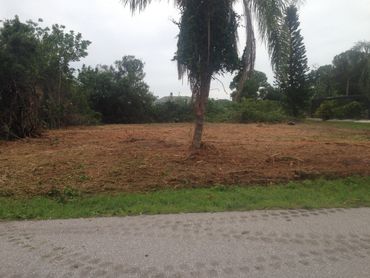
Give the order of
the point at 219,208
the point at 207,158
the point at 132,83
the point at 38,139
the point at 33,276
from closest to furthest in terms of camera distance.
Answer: the point at 33,276, the point at 219,208, the point at 207,158, the point at 38,139, the point at 132,83

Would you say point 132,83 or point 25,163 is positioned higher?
point 132,83

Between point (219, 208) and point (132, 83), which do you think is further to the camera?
point (132, 83)

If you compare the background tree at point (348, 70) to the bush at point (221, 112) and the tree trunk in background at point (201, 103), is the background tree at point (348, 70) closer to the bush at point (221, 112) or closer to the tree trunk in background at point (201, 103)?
the bush at point (221, 112)

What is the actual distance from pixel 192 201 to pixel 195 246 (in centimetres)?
188

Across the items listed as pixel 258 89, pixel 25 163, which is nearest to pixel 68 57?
pixel 25 163

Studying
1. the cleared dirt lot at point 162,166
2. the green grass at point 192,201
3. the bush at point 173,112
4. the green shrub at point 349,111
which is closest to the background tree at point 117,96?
the bush at point 173,112

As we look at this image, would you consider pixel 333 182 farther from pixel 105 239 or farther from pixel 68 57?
pixel 68 57

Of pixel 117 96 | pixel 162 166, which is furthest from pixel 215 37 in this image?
pixel 117 96

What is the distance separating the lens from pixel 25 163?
859 cm

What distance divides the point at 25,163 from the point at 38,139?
5.32 metres

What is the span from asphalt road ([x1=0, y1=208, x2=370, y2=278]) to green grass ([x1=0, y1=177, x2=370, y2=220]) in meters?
0.33

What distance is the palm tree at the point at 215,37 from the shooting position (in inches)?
338

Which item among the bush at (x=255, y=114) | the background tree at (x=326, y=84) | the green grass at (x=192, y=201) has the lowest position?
the green grass at (x=192, y=201)

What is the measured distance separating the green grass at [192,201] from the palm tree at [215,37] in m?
3.03
